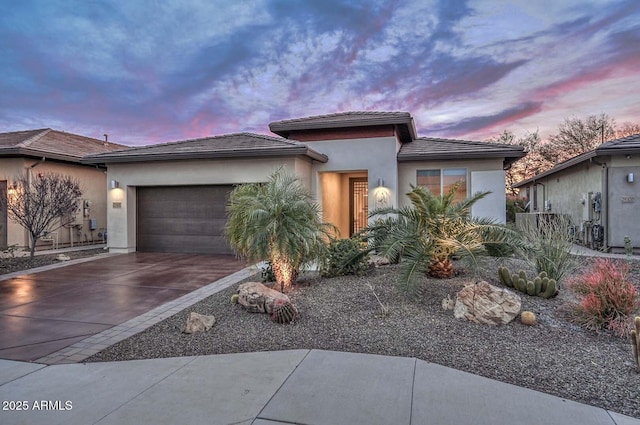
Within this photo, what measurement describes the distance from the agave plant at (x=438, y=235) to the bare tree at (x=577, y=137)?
2463cm

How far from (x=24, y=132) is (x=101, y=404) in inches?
691

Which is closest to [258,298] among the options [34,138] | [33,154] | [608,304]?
[608,304]

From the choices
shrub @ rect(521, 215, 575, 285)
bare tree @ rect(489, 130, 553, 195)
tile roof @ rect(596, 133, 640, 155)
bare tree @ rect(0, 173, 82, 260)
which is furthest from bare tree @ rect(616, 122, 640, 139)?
bare tree @ rect(0, 173, 82, 260)

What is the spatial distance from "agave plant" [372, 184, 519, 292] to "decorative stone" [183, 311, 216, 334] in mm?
2935

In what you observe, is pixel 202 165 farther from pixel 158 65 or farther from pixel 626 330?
pixel 626 330

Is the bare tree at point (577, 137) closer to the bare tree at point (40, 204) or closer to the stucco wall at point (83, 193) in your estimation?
the stucco wall at point (83, 193)

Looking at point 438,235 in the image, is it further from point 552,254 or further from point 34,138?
point 34,138

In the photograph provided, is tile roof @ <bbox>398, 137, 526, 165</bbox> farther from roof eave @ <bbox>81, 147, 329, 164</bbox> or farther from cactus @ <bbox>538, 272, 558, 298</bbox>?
cactus @ <bbox>538, 272, 558, 298</bbox>

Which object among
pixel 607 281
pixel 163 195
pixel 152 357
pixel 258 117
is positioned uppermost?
pixel 258 117

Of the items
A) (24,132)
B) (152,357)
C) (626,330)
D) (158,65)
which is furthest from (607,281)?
(24,132)

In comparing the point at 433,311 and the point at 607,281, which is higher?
the point at 607,281

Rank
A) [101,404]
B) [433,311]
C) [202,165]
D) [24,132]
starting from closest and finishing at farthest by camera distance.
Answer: [101,404] < [433,311] < [202,165] < [24,132]

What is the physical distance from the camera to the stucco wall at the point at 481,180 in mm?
12164

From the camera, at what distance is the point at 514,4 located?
32.6 ft
